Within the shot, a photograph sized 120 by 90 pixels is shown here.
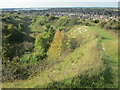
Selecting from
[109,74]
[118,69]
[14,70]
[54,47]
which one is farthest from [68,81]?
[54,47]

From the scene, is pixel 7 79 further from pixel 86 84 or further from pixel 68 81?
pixel 86 84

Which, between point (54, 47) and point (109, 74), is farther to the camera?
point (54, 47)

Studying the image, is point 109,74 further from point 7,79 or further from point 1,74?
point 1,74

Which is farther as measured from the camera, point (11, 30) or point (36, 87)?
point (11, 30)

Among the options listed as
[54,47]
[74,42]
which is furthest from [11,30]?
[74,42]

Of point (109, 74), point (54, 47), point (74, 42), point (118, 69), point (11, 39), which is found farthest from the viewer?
point (11, 39)

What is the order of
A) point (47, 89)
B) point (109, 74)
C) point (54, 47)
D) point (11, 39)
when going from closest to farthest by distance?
1. point (47, 89)
2. point (109, 74)
3. point (54, 47)
4. point (11, 39)

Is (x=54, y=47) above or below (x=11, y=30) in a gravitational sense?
below

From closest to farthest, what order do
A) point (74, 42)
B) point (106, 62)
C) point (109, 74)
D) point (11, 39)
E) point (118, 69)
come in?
point (109, 74) → point (118, 69) → point (106, 62) → point (74, 42) → point (11, 39)

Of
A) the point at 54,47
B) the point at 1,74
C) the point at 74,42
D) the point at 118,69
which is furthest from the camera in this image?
the point at 54,47
